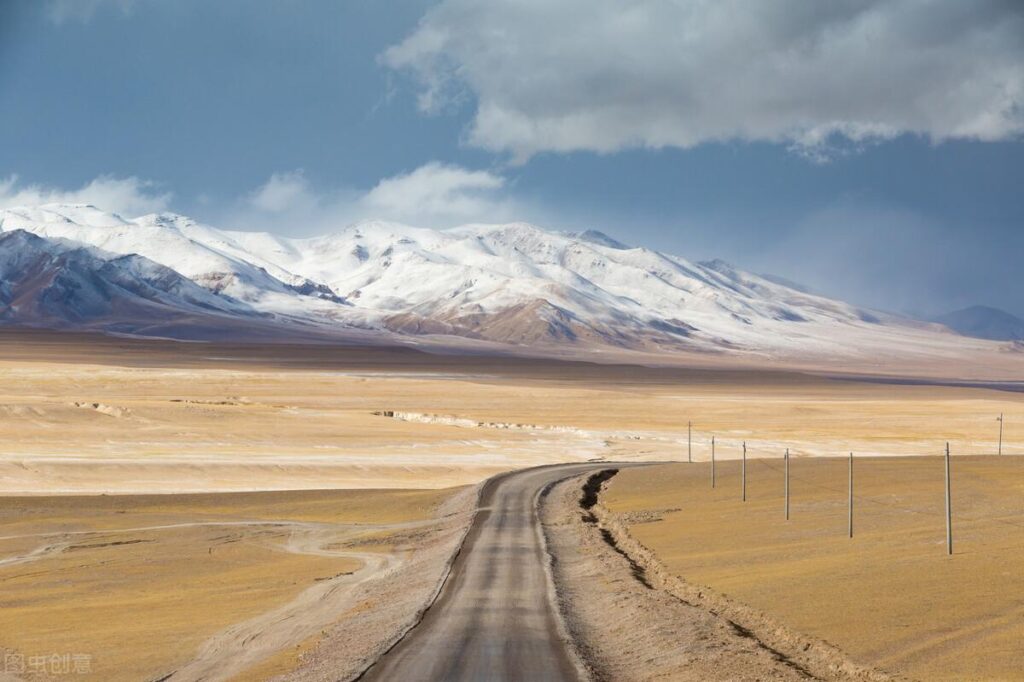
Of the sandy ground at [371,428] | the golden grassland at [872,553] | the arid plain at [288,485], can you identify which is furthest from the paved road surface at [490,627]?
the sandy ground at [371,428]

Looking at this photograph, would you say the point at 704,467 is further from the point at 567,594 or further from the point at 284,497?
the point at 567,594

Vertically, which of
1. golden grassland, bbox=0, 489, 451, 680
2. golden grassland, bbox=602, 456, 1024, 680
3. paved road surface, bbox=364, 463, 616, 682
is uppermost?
golden grassland, bbox=602, 456, 1024, 680

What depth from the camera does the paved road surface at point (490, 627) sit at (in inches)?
655

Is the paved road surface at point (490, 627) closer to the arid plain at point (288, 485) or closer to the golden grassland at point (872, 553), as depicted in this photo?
the arid plain at point (288, 485)

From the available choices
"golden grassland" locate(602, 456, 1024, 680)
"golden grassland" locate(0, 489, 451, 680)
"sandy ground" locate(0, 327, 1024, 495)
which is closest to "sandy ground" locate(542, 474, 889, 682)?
"golden grassland" locate(602, 456, 1024, 680)

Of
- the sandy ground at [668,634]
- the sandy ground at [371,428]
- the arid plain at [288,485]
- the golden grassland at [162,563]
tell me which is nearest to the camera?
the sandy ground at [668,634]

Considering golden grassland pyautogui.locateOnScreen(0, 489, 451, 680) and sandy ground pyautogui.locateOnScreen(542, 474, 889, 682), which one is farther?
golden grassland pyautogui.locateOnScreen(0, 489, 451, 680)

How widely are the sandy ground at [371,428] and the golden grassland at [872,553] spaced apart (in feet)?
66.9

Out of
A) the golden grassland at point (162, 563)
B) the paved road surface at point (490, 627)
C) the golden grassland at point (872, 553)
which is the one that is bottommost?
the golden grassland at point (162, 563)

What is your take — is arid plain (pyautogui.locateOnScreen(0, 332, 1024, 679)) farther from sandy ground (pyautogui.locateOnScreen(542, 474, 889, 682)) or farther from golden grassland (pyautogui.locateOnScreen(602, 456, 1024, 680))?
sandy ground (pyautogui.locateOnScreen(542, 474, 889, 682))

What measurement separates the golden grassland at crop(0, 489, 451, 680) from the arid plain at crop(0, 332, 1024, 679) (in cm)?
9

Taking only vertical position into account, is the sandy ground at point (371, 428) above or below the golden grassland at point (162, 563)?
above

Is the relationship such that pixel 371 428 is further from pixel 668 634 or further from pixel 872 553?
pixel 668 634

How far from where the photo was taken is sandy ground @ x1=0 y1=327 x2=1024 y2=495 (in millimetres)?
54688
